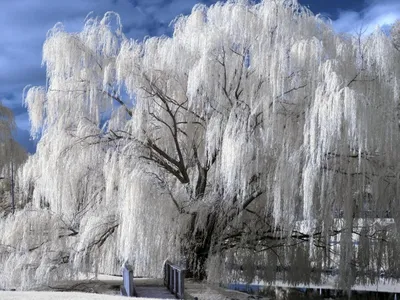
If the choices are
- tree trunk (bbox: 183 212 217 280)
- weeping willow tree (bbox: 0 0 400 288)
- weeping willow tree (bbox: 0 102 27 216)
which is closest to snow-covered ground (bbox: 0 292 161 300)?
weeping willow tree (bbox: 0 0 400 288)

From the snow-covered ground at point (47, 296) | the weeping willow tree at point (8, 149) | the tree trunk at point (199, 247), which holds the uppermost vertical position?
the weeping willow tree at point (8, 149)

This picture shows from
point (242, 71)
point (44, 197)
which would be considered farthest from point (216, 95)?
point (44, 197)

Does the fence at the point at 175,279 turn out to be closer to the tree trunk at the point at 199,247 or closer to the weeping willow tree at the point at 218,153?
the weeping willow tree at the point at 218,153

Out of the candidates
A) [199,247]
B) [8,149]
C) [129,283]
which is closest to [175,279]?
[129,283]

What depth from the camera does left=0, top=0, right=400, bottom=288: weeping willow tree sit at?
308 inches

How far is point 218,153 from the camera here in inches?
349

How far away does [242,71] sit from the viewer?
8844 mm

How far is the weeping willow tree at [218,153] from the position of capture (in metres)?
7.82

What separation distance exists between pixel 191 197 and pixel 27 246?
2955mm

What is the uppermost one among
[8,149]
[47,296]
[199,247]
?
[8,149]

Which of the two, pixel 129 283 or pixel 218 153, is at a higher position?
pixel 218 153

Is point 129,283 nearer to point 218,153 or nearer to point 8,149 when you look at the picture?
point 218,153

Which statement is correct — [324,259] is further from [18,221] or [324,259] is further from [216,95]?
[18,221]

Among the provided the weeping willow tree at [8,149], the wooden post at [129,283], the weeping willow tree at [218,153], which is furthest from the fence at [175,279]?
the weeping willow tree at [8,149]
